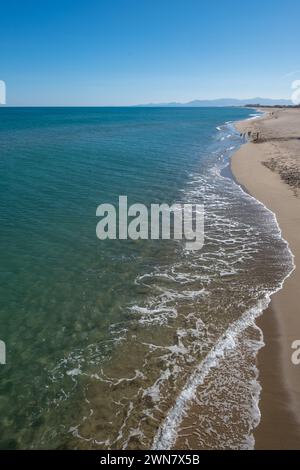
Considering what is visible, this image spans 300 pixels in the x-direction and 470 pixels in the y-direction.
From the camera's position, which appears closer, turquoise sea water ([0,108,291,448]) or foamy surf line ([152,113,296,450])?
foamy surf line ([152,113,296,450])

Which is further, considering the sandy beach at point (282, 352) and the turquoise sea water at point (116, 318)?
the turquoise sea water at point (116, 318)

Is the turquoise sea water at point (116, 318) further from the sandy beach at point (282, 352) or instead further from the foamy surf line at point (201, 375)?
the sandy beach at point (282, 352)

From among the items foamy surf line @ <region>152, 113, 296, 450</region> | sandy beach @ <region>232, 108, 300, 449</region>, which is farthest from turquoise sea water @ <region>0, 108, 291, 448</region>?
sandy beach @ <region>232, 108, 300, 449</region>

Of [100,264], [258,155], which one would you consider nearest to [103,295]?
[100,264]

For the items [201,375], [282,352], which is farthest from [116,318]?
[282,352]

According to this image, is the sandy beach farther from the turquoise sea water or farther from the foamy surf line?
the turquoise sea water

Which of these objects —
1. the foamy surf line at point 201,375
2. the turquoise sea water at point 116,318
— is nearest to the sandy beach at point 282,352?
the foamy surf line at point 201,375
